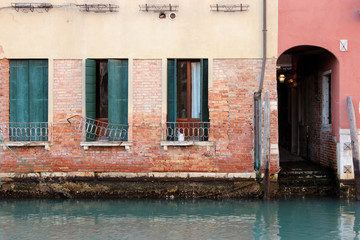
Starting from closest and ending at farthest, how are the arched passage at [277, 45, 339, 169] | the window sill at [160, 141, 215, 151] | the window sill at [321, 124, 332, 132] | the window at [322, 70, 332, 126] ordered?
the window sill at [160, 141, 215, 151] < the arched passage at [277, 45, 339, 169] < the window sill at [321, 124, 332, 132] < the window at [322, 70, 332, 126]

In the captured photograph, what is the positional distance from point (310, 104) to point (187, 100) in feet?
13.2

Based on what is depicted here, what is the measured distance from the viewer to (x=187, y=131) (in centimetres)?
1077

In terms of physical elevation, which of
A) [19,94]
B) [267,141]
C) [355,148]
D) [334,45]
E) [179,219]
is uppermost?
[334,45]

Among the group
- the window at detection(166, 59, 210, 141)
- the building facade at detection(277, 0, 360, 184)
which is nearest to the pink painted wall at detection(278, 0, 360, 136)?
the building facade at detection(277, 0, 360, 184)

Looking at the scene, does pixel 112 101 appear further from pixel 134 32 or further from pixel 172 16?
pixel 172 16

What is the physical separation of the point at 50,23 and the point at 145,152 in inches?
135

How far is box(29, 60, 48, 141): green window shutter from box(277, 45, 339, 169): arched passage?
5329 millimetres

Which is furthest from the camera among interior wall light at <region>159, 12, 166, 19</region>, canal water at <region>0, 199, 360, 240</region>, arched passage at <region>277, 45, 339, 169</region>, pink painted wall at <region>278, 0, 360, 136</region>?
arched passage at <region>277, 45, 339, 169</region>

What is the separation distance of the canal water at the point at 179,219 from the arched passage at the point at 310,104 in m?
2.04

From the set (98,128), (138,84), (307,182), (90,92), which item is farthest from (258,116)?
(90,92)

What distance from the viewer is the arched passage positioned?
11.1 meters

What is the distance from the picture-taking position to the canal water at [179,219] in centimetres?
776

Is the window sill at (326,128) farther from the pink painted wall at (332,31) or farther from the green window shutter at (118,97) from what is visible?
the green window shutter at (118,97)

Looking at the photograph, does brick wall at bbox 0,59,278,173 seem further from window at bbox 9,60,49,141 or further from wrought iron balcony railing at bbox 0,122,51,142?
window at bbox 9,60,49,141
